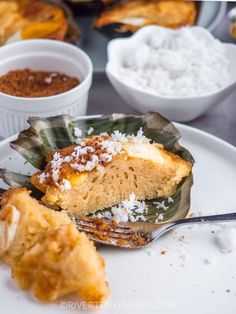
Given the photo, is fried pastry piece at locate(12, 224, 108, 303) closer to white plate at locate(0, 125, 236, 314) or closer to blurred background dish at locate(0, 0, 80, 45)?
white plate at locate(0, 125, 236, 314)

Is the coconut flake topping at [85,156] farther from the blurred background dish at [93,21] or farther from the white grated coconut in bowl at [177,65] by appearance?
the blurred background dish at [93,21]

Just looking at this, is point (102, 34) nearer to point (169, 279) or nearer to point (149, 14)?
point (149, 14)

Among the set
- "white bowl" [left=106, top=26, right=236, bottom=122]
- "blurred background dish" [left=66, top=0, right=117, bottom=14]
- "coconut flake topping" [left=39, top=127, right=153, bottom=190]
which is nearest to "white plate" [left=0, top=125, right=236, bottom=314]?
"coconut flake topping" [left=39, top=127, right=153, bottom=190]

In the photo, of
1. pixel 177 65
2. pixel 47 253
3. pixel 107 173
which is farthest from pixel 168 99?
pixel 47 253

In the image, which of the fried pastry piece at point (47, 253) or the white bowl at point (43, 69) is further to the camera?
the white bowl at point (43, 69)

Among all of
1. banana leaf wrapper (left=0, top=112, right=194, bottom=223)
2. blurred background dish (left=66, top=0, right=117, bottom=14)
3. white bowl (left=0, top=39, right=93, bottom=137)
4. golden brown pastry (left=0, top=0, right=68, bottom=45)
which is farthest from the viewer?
blurred background dish (left=66, top=0, right=117, bottom=14)

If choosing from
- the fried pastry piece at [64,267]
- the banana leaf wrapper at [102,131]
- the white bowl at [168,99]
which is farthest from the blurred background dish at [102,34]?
the fried pastry piece at [64,267]
